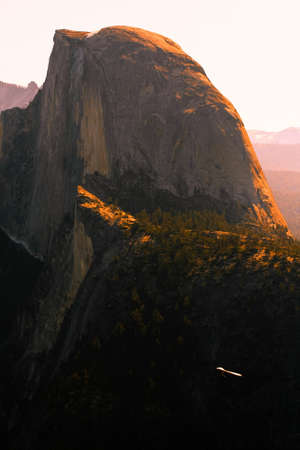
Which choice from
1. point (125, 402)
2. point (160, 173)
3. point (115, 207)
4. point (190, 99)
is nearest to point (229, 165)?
point (160, 173)

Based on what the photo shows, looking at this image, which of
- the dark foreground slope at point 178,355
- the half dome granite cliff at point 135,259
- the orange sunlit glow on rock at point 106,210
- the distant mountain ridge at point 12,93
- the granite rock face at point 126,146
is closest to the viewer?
the dark foreground slope at point 178,355

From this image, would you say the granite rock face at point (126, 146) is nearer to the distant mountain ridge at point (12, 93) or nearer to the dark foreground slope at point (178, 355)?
the dark foreground slope at point (178, 355)

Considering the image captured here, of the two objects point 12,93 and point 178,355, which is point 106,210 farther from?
point 12,93

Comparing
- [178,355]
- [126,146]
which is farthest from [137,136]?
[178,355]

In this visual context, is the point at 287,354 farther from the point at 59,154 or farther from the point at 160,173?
the point at 59,154

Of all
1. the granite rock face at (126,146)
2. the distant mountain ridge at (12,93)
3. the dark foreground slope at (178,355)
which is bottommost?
the dark foreground slope at (178,355)

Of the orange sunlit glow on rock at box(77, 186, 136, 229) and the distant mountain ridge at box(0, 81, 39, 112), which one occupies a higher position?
the distant mountain ridge at box(0, 81, 39, 112)

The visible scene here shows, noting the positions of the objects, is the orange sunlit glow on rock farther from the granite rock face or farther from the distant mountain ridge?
the distant mountain ridge

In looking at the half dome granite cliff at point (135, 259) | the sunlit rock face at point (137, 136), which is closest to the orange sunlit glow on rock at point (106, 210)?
the half dome granite cliff at point (135, 259)

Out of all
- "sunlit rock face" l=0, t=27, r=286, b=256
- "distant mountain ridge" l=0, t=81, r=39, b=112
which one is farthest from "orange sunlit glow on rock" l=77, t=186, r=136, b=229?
"distant mountain ridge" l=0, t=81, r=39, b=112

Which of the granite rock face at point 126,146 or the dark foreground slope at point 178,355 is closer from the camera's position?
the dark foreground slope at point 178,355

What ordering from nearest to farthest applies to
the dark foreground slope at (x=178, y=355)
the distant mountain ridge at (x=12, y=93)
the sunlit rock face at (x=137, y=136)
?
the dark foreground slope at (x=178, y=355) → the sunlit rock face at (x=137, y=136) → the distant mountain ridge at (x=12, y=93)
